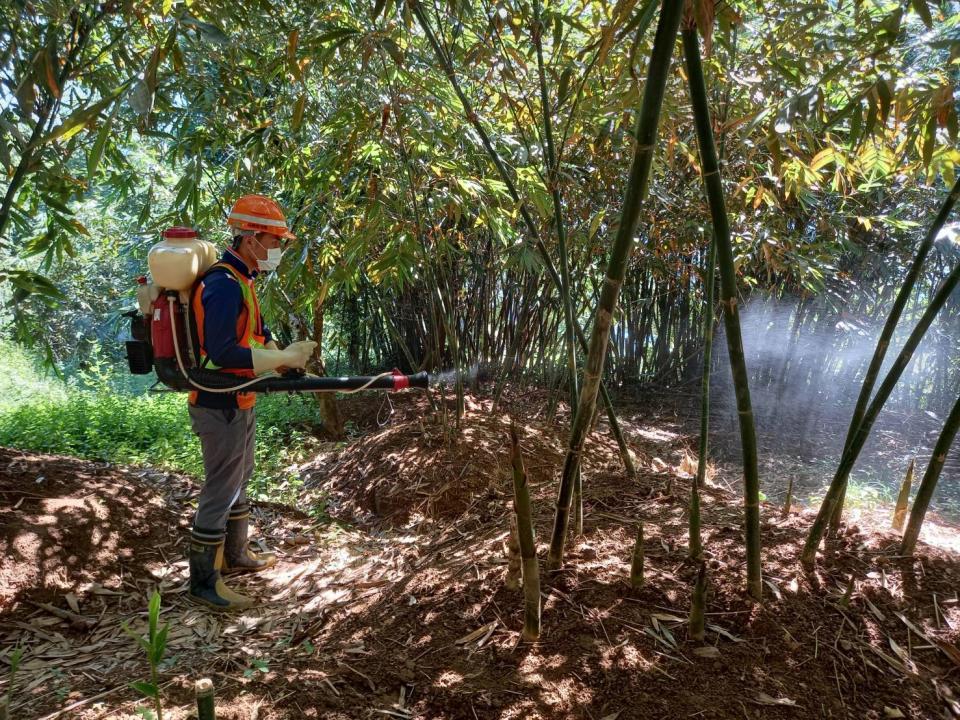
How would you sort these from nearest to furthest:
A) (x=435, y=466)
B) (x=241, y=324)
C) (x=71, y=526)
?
(x=241, y=324) < (x=71, y=526) < (x=435, y=466)

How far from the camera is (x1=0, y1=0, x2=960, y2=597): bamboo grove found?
1.81 meters

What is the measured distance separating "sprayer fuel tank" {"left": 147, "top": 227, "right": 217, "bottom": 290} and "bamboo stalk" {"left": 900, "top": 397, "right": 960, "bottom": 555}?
241 cm

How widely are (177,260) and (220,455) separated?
71cm

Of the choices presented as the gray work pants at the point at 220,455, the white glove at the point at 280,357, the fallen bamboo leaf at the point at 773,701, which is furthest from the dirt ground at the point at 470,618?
the white glove at the point at 280,357

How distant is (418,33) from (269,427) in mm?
2898

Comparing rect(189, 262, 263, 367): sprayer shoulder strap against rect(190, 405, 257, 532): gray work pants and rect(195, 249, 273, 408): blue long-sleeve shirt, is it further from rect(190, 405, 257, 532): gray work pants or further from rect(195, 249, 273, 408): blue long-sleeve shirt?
rect(190, 405, 257, 532): gray work pants

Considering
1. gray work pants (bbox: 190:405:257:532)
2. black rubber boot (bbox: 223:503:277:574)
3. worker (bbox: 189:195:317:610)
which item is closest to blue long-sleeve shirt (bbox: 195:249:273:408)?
worker (bbox: 189:195:317:610)

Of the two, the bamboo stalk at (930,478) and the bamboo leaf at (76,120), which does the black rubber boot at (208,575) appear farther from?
the bamboo stalk at (930,478)

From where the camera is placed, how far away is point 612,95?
8.77 ft

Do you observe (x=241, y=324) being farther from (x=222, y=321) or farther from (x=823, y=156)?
(x=823, y=156)

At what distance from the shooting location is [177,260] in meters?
2.36

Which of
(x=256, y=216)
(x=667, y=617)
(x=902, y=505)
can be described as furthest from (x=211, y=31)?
(x=902, y=505)

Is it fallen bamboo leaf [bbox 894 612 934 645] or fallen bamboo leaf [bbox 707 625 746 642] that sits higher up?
fallen bamboo leaf [bbox 894 612 934 645]

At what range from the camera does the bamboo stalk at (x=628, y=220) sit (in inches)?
58.0
